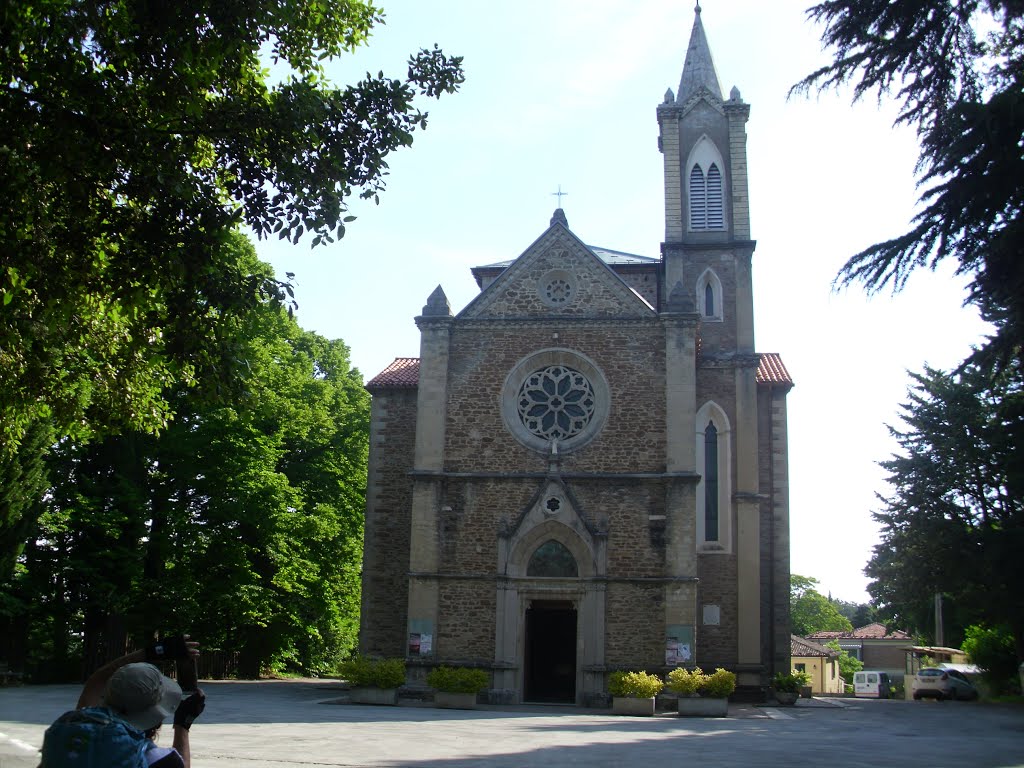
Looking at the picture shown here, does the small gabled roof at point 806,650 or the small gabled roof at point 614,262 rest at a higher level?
the small gabled roof at point 614,262

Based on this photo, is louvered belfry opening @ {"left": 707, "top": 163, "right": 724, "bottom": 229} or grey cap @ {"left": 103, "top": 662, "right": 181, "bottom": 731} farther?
louvered belfry opening @ {"left": 707, "top": 163, "right": 724, "bottom": 229}

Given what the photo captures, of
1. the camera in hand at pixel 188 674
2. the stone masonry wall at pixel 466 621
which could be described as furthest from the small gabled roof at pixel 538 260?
the camera in hand at pixel 188 674

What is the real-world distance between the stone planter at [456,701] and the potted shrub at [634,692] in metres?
3.44

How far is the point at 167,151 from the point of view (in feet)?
32.6

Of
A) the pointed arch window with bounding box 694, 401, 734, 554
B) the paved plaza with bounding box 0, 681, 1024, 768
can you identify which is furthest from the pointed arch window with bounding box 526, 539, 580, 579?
the pointed arch window with bounding box 694, 401, 734, 554

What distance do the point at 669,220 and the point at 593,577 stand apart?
44.3ft

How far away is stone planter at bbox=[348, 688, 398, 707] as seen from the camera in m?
24.5

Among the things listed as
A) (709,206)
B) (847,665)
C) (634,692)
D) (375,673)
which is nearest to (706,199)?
(709,206)

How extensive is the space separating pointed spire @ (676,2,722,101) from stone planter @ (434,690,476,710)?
72.7ft

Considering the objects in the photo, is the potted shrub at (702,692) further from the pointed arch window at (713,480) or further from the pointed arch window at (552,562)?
the pointed arch window at (713,480)

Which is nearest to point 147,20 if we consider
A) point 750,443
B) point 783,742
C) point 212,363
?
point 212,363

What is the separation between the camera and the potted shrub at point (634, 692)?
23.5 meters

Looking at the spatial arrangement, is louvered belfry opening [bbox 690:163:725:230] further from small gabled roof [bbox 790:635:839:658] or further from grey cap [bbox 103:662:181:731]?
small gabled roof [bbox 790:635:839:658]

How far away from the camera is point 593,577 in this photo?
84.1ft
